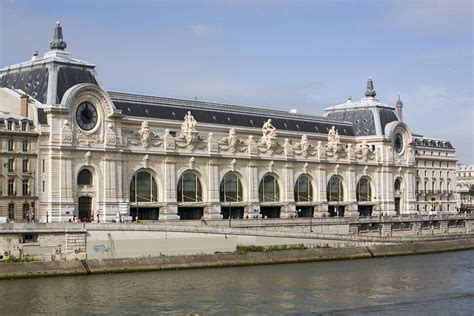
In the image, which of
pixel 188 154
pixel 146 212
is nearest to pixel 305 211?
pixel 188 154

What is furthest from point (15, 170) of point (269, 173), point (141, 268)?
point (269, 173)

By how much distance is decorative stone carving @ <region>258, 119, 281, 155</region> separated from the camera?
100250 millimetres

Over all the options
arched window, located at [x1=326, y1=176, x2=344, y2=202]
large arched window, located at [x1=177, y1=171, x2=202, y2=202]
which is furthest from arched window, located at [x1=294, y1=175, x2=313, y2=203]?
large arched window, located at [x1=177, y1=171, x2=202, y2=202]

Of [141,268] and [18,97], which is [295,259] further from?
[18,97]

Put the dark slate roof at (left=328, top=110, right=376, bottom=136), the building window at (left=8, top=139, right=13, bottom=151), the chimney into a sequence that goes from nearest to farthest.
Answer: the building window at (left=8, top=139, right=13, bottom=151) < the chimney < the dark slate roof at (left=328, top=110, right=376, bottom=136)

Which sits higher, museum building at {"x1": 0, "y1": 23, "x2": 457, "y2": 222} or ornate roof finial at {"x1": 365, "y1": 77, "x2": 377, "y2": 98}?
ornate roof finial at {"x1": 365, "y1": 77, "x2": 377, "y2": 98}

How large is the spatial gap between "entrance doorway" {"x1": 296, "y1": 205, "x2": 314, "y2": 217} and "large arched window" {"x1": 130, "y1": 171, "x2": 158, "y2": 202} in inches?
794

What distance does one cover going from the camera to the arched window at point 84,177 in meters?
82.5

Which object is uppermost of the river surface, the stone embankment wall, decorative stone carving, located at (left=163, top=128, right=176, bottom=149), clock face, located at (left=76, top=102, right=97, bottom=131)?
clock face, located at (left=76, top=102, right=97, bottom=131)

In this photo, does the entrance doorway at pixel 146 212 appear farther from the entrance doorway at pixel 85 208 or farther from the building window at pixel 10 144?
the building window at pixel 10 144

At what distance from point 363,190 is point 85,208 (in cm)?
4141

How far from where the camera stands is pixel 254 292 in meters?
58.1

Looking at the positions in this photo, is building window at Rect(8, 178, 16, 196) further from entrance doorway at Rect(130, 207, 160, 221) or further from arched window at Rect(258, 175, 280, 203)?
arched window at Rect(258, 175, 280, 203)

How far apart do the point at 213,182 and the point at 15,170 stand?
21957mm
